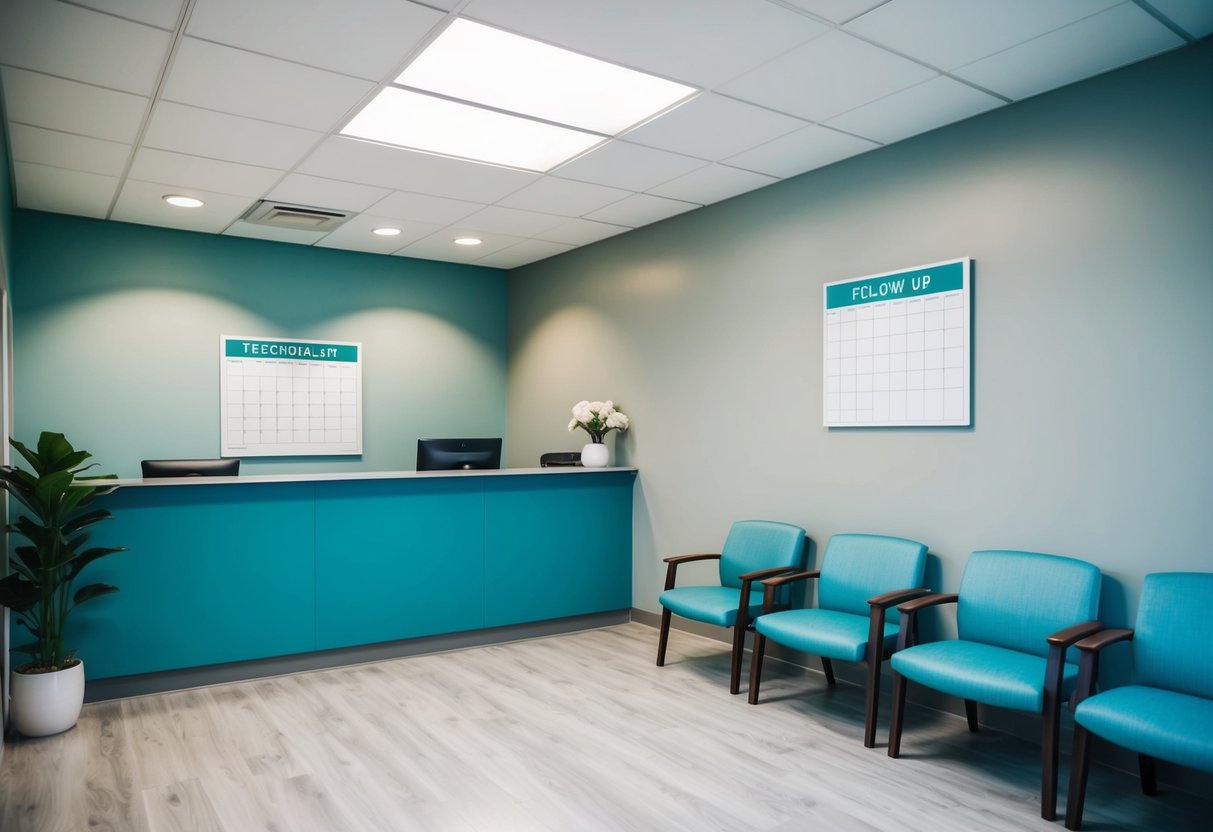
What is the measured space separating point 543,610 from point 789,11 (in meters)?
2.88

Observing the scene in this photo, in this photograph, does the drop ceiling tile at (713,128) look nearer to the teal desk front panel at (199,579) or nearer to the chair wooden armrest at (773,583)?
the chair wooden armrest at (773,583)

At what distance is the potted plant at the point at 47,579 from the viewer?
8.21 ft

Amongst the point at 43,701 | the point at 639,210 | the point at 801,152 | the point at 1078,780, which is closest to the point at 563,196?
the point at 639,210

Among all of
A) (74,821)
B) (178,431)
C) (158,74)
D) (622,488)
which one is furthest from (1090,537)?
(178,431)

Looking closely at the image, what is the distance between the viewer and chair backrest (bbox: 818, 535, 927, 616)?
279 cm

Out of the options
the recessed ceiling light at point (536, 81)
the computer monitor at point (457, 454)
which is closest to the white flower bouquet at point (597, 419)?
the computer monitor at point (457, 454)

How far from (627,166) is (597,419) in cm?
150

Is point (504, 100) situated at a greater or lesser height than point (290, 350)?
greater

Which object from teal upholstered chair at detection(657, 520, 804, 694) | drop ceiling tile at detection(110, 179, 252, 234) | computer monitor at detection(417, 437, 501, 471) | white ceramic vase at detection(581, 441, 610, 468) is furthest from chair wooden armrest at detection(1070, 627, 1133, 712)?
drop ceiling tile at detection(110, 179, 252, 234)

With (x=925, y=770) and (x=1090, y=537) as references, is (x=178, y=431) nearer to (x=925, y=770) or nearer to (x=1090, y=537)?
(x=925, y=770)

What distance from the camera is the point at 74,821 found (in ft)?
6.59

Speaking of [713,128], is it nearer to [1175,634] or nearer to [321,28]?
[321,28]

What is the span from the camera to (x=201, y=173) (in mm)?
3221

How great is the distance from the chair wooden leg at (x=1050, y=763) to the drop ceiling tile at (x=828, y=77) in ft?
5.95
